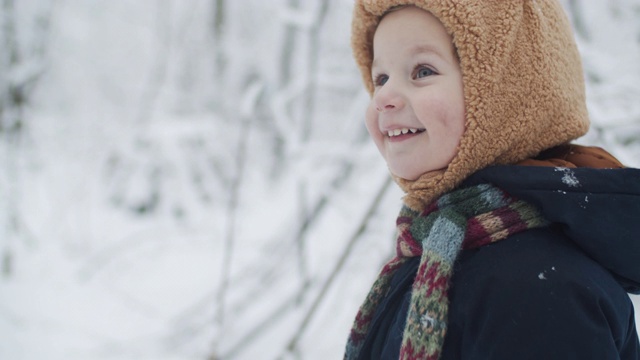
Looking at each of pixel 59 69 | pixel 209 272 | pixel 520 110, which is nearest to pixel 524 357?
pixel 520 110

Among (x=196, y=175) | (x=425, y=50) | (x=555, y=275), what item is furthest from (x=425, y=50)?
(x=196, y=175)

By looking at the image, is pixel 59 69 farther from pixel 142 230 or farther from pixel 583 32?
pixel 583 32

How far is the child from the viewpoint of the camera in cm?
69

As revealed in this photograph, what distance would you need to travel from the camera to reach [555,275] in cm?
68

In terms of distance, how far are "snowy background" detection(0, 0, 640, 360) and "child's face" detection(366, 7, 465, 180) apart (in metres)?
1.51

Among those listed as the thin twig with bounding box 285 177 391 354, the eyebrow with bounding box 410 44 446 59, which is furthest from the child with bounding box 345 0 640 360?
the thin twig with bounding box 285 177 391 354

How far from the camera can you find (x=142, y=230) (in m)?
5.94

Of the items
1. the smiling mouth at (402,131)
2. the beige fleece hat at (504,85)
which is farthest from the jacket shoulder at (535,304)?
the smiling mouth at (402,131)

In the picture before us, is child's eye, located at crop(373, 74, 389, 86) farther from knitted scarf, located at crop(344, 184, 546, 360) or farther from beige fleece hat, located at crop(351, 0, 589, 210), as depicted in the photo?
knitted scarf, located at crop(344, 184, 546, 360)

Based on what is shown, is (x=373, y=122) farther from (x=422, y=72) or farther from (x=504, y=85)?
(x=504, y=85)

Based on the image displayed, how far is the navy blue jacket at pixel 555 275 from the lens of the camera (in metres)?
0.65

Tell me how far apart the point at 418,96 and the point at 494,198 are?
25cm

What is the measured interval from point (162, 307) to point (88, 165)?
10.7 feet

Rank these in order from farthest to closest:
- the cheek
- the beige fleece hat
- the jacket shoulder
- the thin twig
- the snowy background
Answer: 1. the snowy background
2. the thin twig
3. the cheek
4. the beige fleece hat
5. the jacket shoulder
